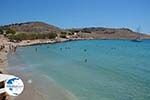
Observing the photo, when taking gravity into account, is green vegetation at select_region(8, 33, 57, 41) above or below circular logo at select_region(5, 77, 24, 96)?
below

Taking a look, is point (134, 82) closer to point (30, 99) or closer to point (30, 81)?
point (30, 81)

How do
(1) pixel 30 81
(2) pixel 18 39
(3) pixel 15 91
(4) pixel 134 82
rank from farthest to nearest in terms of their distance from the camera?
(2) pixel 18 39 < (4) pixel 134 82 < (1) pixel 30 81 < (3) pixel 15 91

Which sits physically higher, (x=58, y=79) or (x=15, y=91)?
(x=15, y=91)

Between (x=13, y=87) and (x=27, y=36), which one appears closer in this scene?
(x=13, y=87)

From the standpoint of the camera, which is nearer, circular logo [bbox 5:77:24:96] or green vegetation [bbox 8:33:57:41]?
circular logo [bbox 5:77:24:96]

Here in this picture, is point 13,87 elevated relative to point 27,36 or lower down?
elevated

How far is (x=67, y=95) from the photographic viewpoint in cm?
2472

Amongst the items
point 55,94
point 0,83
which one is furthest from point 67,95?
point 0,83

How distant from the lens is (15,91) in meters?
10.6

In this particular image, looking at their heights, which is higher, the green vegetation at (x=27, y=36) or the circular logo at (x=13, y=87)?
the circular logo at (x=13, y=87)

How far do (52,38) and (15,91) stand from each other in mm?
141468

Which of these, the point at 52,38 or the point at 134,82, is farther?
the point at 52,38

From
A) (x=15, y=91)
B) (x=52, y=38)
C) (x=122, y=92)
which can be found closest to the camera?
(x=15, y=91)

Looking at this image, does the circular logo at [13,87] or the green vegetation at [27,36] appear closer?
the circular logo at [13,87]
